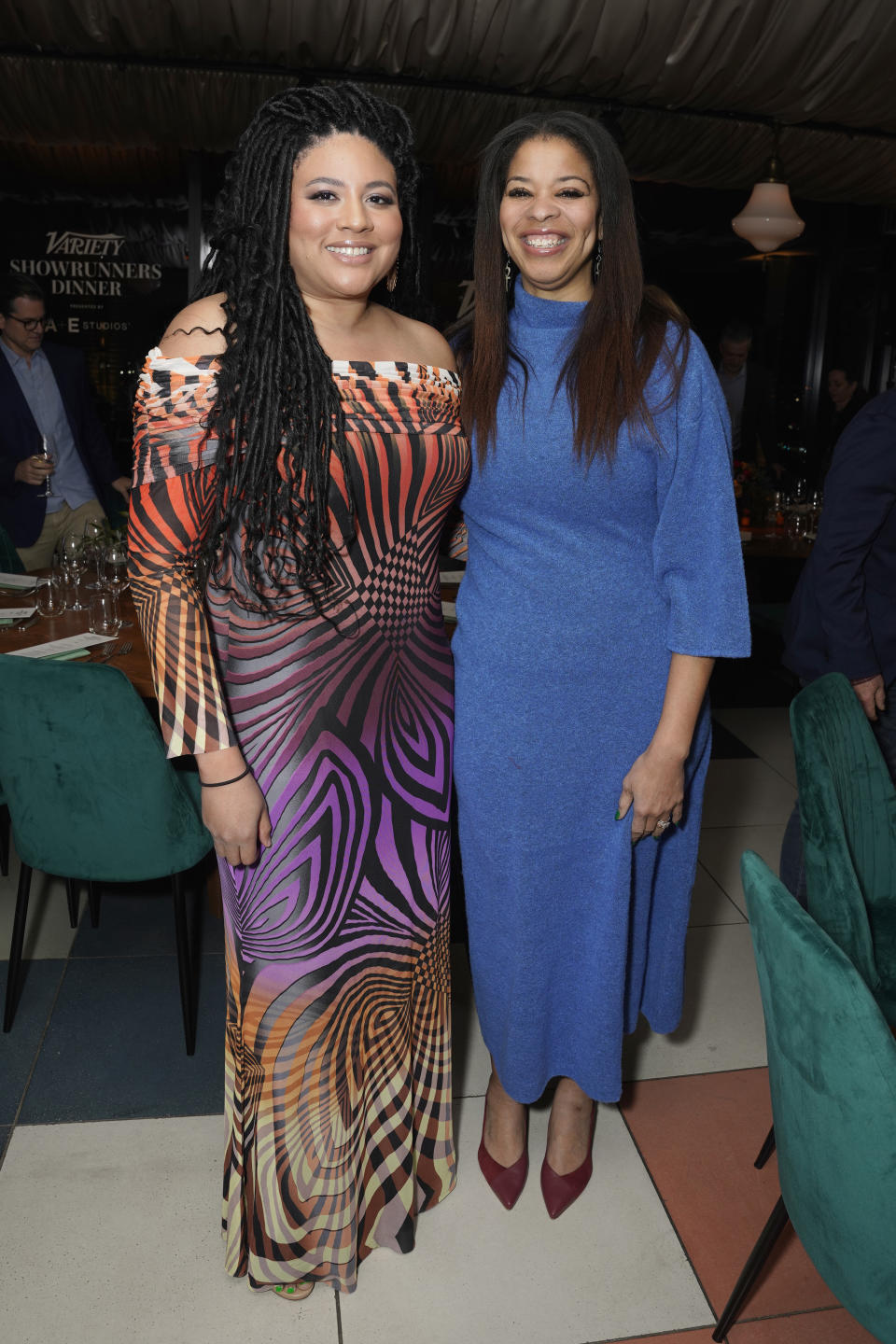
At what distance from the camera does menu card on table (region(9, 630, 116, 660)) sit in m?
2.63

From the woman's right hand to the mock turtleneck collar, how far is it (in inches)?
32.9

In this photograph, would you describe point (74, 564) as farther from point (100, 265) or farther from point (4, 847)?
point (100, 265)

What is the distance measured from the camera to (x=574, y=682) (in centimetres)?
168

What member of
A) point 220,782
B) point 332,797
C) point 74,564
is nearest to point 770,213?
point 74,564

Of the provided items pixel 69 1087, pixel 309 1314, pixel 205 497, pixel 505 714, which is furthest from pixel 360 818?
pixel 69 1087

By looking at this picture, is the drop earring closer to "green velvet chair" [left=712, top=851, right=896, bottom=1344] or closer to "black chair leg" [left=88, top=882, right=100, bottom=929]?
"green velvet chair" [left=712, top=851, right=896, bottom=1344]

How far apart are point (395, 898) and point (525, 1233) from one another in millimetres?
751

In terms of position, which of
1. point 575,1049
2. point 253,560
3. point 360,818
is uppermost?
point 253,560

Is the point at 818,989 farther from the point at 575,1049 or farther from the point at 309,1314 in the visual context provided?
the point at 309,1314

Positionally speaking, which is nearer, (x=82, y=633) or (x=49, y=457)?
(x=82, y=633)

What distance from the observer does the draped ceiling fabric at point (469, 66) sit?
3.67m

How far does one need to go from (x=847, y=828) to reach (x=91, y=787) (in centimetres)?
156

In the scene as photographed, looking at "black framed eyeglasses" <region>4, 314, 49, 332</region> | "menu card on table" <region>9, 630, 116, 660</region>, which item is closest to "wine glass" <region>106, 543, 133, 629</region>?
"menu card on table" <region>9, 630, 116, 660</region>

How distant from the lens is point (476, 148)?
4949 mm
